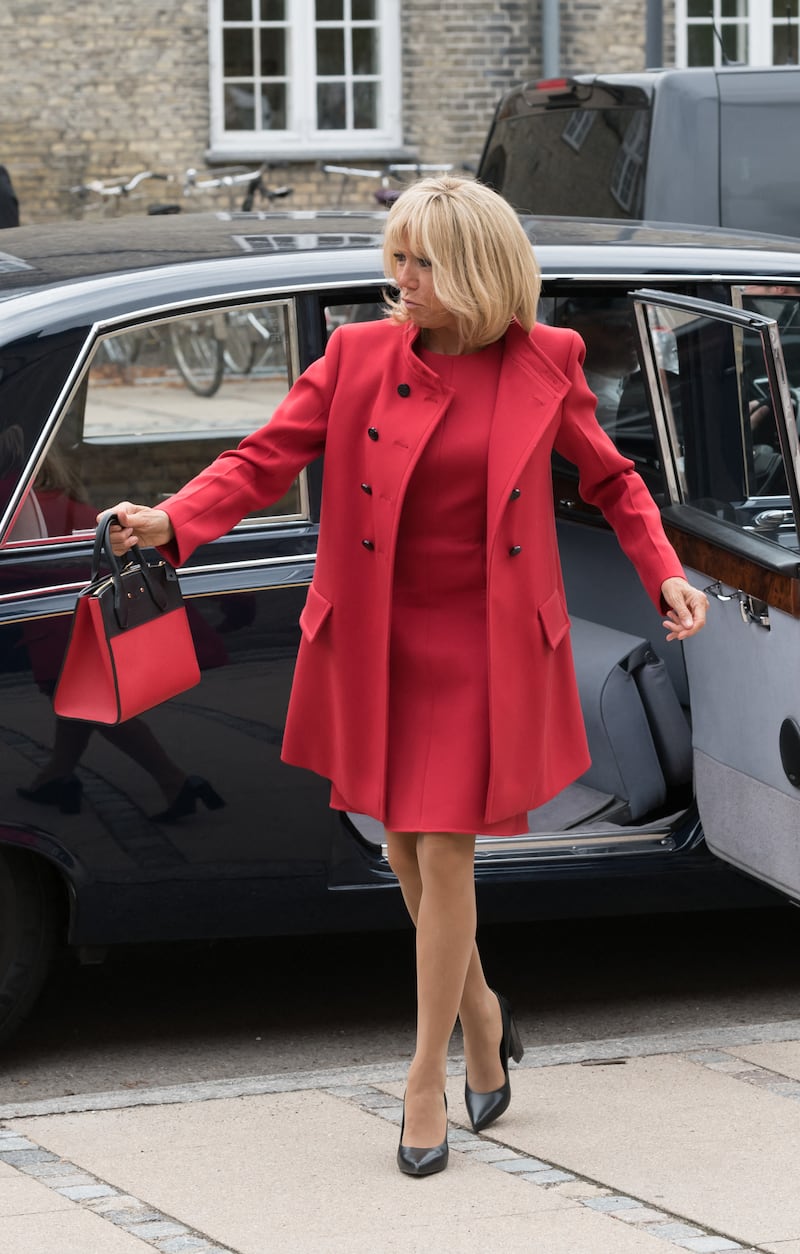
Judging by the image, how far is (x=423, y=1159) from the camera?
3.68 meters

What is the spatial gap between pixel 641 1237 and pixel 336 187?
51.3 feet

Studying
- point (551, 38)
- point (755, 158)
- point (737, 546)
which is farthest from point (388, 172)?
point (737, 546)

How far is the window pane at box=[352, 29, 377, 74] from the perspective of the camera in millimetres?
18234

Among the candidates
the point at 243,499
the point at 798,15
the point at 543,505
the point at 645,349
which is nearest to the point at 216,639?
the point at 243,499

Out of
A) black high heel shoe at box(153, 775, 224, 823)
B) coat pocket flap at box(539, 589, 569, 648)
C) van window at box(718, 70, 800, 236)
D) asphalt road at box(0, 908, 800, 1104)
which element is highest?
van window at box(718, 70, 800, 236)

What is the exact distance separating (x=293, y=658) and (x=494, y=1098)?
3.16 ft

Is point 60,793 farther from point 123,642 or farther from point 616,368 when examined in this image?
point 616,368

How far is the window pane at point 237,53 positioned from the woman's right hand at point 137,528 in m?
15.3

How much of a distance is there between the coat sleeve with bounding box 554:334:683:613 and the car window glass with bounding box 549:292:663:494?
1226mm

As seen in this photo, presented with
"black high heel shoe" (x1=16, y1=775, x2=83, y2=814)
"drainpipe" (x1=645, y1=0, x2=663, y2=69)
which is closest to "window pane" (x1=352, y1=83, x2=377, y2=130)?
"drainpipe" (x1=645, y1=0, x2=663, y2=69)

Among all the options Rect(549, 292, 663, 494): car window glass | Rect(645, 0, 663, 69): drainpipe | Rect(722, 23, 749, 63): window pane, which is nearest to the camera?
Rect(549, 292, 663, 494): car window glass

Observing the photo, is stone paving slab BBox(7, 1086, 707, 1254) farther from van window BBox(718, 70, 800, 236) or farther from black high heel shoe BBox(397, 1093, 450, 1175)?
van window BBox(718, 70, 800, 236)

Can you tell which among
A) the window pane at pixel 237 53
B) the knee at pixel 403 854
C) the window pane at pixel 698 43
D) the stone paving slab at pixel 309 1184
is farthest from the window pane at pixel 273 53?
the knee at pixel 403 854

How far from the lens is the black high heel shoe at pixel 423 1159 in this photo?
367 centimetres
